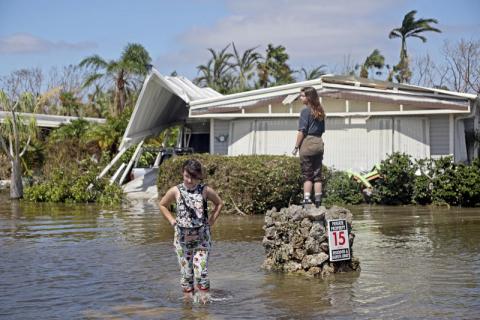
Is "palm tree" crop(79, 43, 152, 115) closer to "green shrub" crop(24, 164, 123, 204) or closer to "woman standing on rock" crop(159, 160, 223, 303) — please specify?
"green shrub" crop(24, 164, 123, 204)

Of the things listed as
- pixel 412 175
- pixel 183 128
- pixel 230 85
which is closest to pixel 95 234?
pixel 412 175

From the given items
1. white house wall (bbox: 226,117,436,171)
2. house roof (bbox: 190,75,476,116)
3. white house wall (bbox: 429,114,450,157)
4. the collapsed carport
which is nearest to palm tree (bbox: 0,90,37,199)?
the collapsed carport

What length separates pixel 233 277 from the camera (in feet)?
30.2

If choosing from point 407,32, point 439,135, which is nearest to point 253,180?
point 439,135

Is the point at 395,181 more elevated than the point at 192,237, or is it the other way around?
the point at 395,181

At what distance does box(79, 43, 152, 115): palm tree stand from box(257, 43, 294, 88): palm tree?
461 inches

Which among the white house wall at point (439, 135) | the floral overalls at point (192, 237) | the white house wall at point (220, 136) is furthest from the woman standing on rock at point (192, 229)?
the white house wall at point (220, 136)

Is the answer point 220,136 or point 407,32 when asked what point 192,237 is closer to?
point 220,136

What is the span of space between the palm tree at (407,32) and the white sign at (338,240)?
36.9 metres

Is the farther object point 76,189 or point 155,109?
point 155,109

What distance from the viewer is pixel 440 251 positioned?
10922 millimetres

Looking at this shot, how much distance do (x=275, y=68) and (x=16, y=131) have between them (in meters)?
29.5

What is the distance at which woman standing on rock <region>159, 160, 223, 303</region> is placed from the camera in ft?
25.6

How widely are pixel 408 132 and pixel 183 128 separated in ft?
31.7
